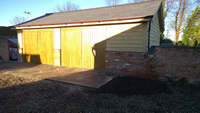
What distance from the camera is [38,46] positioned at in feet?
30.6

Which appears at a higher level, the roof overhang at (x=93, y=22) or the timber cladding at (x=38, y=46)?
the roof overhang at (x=93, y=22)

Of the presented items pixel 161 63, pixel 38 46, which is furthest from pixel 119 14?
pixel 38 46

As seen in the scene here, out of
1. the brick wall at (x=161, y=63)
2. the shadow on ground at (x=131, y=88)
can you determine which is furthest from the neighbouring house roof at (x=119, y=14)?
the shadow on ground at (x=131, y=88)

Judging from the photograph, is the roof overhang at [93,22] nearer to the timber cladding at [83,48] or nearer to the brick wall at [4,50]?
the timber cladding at [83,48]

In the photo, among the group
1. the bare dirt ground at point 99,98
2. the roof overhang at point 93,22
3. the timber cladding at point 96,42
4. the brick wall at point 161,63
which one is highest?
the roof overhang at point 93,22

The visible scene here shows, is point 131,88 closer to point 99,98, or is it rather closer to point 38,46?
point 99,98

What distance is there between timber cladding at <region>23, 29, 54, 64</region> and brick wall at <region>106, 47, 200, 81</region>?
4644 millimetres

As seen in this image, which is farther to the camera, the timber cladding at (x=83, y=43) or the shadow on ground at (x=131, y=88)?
the timber cladding at (x=83, y=43)

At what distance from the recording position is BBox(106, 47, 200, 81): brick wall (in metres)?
5.04

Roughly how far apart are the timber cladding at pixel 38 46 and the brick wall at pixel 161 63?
15.2 feet

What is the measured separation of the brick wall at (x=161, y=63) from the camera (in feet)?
16.5

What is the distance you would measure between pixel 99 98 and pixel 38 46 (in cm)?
735

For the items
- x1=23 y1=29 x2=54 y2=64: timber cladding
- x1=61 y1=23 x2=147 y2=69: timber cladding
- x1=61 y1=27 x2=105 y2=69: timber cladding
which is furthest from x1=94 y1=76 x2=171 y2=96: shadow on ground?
x1=23 y1=29 x2=54 y2=64: timber cladding

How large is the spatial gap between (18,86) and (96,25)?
463 centimetres
